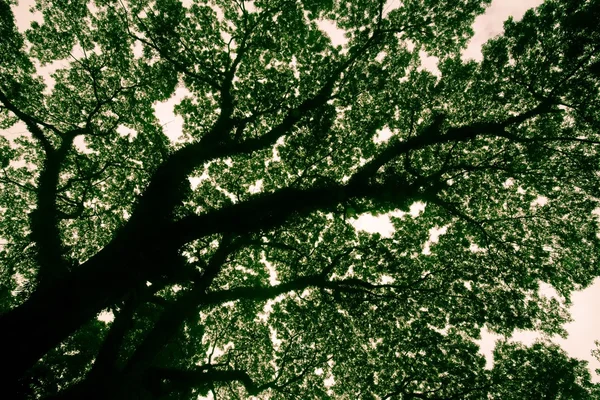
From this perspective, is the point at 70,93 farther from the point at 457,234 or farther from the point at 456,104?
the point at 457,234

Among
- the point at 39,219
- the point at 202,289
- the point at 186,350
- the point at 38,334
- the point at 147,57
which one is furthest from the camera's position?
the point at 186,350

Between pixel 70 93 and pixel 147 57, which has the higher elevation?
pixel 147 57

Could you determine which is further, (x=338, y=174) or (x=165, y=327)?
(x=338, y=174)

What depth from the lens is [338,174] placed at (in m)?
13.3

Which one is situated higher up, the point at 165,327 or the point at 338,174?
the point at 338,174

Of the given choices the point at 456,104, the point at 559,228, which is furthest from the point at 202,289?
the point at 559,228

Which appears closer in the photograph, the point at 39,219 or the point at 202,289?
the point at 39,219

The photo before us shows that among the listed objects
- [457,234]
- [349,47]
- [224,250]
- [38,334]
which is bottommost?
[38,334]

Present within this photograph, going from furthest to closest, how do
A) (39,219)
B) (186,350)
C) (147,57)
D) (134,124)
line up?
(186,350) < (134,124) < (147,57) < (39,219)

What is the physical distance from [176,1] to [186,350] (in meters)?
16.2

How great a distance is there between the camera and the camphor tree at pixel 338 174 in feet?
30.1

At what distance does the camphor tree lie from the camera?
9.19 metres

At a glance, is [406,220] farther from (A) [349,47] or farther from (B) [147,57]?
(B) [147,57]

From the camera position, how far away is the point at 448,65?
1131 centimetres
